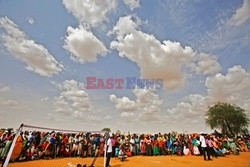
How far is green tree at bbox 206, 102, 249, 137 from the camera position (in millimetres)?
39812

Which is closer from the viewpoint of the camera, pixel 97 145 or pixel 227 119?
pixel 97 145

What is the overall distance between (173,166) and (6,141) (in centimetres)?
1178

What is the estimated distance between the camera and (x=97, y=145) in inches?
648

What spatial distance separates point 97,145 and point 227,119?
35.6 metres

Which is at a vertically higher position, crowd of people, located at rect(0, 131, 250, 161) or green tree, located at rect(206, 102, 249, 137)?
green tree, located at rect(206, 102, 249, 137)

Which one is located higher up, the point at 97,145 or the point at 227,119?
the point at 227,119

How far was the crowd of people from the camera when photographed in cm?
1366

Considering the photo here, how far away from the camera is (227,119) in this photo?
40.9 meters

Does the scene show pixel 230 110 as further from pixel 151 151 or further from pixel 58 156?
pixel 58 156

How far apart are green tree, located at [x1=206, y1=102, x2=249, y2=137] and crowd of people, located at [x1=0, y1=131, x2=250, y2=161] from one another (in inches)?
909

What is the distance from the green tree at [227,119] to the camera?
39812 mm

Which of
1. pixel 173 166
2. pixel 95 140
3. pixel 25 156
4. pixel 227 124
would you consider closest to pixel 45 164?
pixel 25 156

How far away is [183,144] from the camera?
1841 cm

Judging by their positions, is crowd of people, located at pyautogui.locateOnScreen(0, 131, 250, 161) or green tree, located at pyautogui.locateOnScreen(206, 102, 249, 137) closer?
crowd of people, located at pyautogui.locateOnScreen(0, 131, 250, 161)
